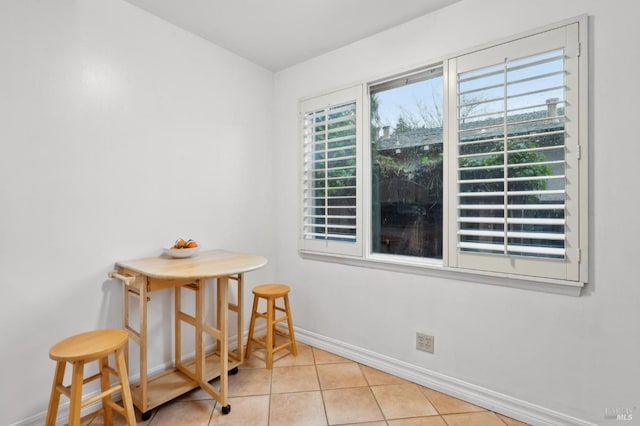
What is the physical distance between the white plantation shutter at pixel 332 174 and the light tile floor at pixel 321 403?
37.0 inches

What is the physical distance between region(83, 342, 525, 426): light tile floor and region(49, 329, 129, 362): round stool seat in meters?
0.59

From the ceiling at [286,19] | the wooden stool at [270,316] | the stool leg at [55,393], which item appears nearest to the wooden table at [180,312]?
the wooden stool at [270,316]

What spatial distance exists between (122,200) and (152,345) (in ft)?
3.35

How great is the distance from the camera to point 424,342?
2.14 m

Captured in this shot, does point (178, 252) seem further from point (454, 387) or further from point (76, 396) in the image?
point (454, 387)

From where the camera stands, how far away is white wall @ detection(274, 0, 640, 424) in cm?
151

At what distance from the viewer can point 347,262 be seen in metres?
2.56

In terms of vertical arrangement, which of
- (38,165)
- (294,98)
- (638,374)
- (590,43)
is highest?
(294,98)

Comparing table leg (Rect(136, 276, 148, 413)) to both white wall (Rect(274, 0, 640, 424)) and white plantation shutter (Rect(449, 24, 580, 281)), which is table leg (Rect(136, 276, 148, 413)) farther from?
white plantation shutter (Rect(449, 24, 580, 281))

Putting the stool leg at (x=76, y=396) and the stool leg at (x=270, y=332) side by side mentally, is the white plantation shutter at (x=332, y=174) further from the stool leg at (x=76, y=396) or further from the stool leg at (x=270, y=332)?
the stool leg at (x=76, y=396)

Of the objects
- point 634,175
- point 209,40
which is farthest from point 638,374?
point 209,40

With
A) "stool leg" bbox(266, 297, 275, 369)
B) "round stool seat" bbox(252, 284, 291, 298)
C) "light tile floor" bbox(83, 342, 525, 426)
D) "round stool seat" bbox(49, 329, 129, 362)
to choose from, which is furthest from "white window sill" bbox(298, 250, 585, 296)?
"round stool seat" bbox(49, 329, 129, 362)

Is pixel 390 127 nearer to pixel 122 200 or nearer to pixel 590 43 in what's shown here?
pixel 590 43

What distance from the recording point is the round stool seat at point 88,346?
1366mm
